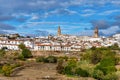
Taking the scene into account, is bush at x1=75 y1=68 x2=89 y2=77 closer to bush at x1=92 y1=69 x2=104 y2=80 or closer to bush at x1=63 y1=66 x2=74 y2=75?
bush at x1=63 y1=66 x2=74 y2=75

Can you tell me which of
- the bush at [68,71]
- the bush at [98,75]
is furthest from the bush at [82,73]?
the bush at [98,75]

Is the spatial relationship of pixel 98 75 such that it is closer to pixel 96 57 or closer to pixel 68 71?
pixel 68 71

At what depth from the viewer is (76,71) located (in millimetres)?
47719

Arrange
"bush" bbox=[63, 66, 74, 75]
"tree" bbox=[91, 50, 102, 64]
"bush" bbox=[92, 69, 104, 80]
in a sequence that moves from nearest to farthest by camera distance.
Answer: "bush" bbox=[92, 69, 104, 80] → "bush" bbox=[63, 66, 74, 75] → "tree" bbox=[91, 50, 102, 64]

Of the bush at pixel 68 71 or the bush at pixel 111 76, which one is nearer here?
the bush at pixel 111 76

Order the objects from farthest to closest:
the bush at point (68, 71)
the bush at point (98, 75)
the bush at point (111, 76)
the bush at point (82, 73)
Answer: the bush at point (68, 71)
the bush at point (82, 73)
the bush at point (98, 75)
the bush at point (111, 76)

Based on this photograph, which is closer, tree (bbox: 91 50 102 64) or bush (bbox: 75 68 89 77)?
bush (bbox: 75 68 89 77)

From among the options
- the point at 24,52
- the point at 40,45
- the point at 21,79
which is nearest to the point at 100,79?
the point at 21,79

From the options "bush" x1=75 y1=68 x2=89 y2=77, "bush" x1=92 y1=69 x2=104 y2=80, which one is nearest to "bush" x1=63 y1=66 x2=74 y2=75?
"bush" x1=75 y1=68 x2=89 y2=77

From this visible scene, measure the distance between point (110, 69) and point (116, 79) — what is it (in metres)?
5.48

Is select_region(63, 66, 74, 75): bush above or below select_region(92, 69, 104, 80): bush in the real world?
above

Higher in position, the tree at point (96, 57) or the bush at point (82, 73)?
the tree at point (96, 57)

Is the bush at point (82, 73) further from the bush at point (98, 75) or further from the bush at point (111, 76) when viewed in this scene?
the bush at point (111, 76)

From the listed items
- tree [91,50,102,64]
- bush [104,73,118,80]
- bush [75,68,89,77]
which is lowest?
bush [104,73,118,80]
